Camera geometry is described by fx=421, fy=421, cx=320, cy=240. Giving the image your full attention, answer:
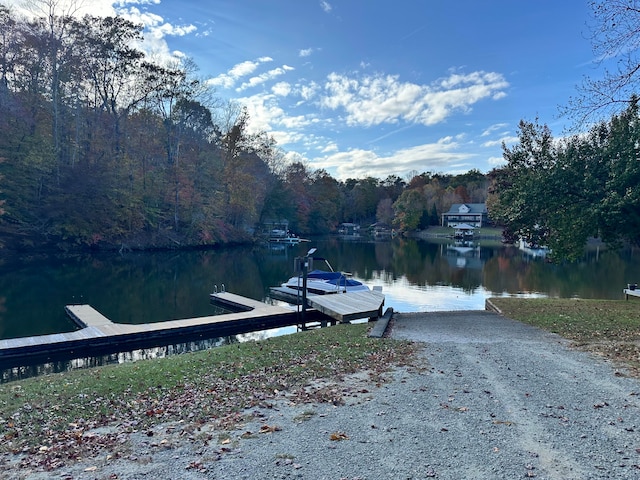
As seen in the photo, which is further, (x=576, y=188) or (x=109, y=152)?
(x=109, y=152)

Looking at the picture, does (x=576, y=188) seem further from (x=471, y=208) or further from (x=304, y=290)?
(x=471, y=208)

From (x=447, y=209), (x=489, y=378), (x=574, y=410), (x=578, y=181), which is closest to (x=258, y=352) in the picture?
(x=489, y=378)

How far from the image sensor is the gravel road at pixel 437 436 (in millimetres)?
3902

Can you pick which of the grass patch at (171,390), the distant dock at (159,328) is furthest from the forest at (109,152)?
the grass patch at (171,390)

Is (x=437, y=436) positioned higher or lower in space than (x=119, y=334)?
higher

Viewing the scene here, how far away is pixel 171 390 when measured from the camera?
6535mm

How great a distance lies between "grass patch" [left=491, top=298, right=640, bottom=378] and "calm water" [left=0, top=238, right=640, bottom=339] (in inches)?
209

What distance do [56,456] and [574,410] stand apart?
234 inches

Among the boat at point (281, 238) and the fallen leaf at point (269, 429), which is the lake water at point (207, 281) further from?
the boat at point (281, 238)

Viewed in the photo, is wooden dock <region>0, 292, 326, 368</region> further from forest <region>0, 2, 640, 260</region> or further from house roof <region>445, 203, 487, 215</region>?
house roof <region>445, 203, 487, 215</region>

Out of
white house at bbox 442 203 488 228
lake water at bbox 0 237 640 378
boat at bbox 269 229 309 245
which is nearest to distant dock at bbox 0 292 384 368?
lake water at bbox 0 237 640 378

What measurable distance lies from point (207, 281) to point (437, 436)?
24.1 m

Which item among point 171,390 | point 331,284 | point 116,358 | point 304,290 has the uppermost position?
point 304,290

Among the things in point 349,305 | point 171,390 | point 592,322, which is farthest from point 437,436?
point 349,305
